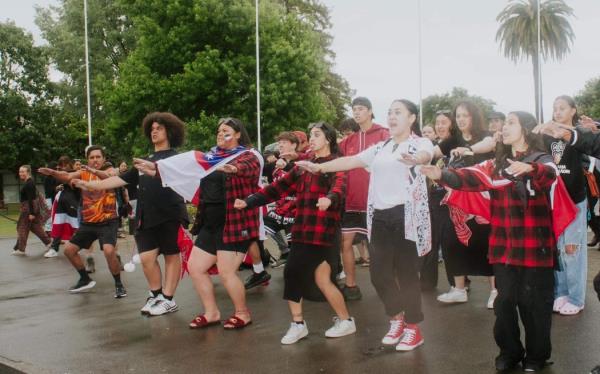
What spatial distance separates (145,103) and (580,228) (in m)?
25.5

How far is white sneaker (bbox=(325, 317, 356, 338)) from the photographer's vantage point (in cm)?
581

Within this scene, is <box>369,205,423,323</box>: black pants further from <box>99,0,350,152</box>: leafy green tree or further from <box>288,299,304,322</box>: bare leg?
<box>99,0,350,152</box>: leafy green tree

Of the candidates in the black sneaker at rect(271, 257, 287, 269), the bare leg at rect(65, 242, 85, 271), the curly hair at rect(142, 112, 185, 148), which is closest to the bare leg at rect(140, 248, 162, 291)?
the curly hair at rect(142, 112, 185, 148)

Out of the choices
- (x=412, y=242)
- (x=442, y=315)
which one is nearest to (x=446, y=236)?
(x=442, y=315)

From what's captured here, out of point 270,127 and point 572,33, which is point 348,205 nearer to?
point 270,127

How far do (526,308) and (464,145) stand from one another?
98.3 inches

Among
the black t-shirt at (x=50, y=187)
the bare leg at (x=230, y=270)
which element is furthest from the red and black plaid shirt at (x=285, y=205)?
the black t-shirt at (x=50, y=187)

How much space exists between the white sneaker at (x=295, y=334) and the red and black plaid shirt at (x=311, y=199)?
30.1 inches

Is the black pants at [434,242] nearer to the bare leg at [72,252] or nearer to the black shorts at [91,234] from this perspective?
the black shorts at [91,234]

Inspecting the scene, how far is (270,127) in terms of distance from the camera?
99.0 ft

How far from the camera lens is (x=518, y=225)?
4629mm

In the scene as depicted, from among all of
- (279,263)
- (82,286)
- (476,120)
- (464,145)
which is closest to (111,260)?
(82,286)

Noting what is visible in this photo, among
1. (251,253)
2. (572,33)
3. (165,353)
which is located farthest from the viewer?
(572,33)

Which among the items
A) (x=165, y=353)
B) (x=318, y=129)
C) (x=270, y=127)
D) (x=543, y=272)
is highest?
(x=270, y=127)
